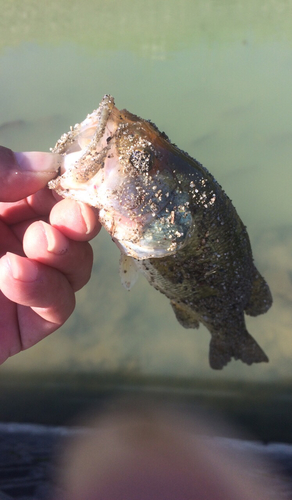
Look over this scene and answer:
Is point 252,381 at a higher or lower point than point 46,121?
lower

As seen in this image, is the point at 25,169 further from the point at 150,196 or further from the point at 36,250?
the point at 150,196

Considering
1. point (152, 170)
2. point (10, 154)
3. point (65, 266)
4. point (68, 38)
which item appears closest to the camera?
point (152, 170)

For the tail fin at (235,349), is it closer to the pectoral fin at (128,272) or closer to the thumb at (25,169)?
the pectoral fin at (128,272)

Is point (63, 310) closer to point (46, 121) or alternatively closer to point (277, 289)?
point (277, 289)

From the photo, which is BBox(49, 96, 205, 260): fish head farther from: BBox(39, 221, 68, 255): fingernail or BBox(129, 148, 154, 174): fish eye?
BBox(39, 221, 68, 255): fingernail

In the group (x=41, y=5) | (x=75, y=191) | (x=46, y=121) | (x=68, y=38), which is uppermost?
(x=41, y=5)

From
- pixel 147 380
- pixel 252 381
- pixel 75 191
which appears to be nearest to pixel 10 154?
pixel 75 191
